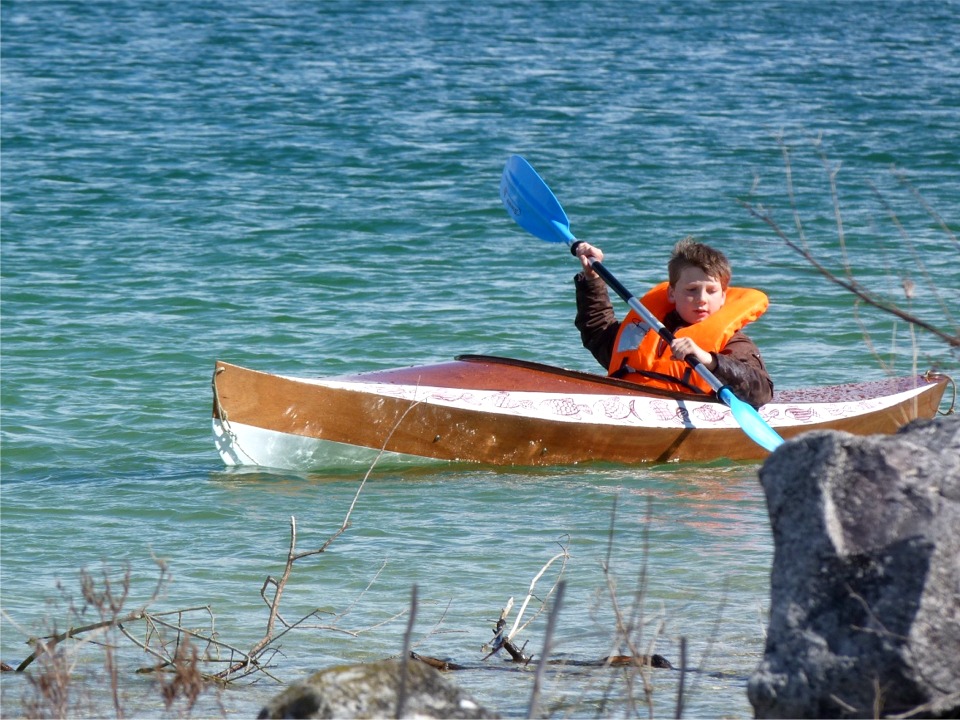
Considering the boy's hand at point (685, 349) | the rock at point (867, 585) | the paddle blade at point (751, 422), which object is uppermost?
the rock at point (867, 585)

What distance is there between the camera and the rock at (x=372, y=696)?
7.02 feet

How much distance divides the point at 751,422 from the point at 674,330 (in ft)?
2.23

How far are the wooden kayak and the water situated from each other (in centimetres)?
11

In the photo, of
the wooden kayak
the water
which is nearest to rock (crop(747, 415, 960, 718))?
the water

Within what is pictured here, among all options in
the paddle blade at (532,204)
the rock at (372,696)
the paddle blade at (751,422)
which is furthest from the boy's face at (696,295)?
the rock at (372,696)

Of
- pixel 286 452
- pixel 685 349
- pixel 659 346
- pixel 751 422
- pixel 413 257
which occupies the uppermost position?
pixel 685 349

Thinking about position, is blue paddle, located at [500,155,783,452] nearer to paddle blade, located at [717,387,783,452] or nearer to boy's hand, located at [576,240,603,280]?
boy's hand, located at [576,240,603,280]

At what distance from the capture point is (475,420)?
5.94m

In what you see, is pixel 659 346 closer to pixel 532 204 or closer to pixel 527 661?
pixel 532 204

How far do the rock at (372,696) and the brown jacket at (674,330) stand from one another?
3.69 meters

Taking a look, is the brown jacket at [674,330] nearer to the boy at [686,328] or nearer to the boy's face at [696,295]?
the boy at [686,328]

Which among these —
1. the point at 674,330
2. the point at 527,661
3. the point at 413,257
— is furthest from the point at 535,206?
the point at 413,257

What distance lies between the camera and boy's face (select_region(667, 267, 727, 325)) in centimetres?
584

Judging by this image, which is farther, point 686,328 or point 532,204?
point 532,204
